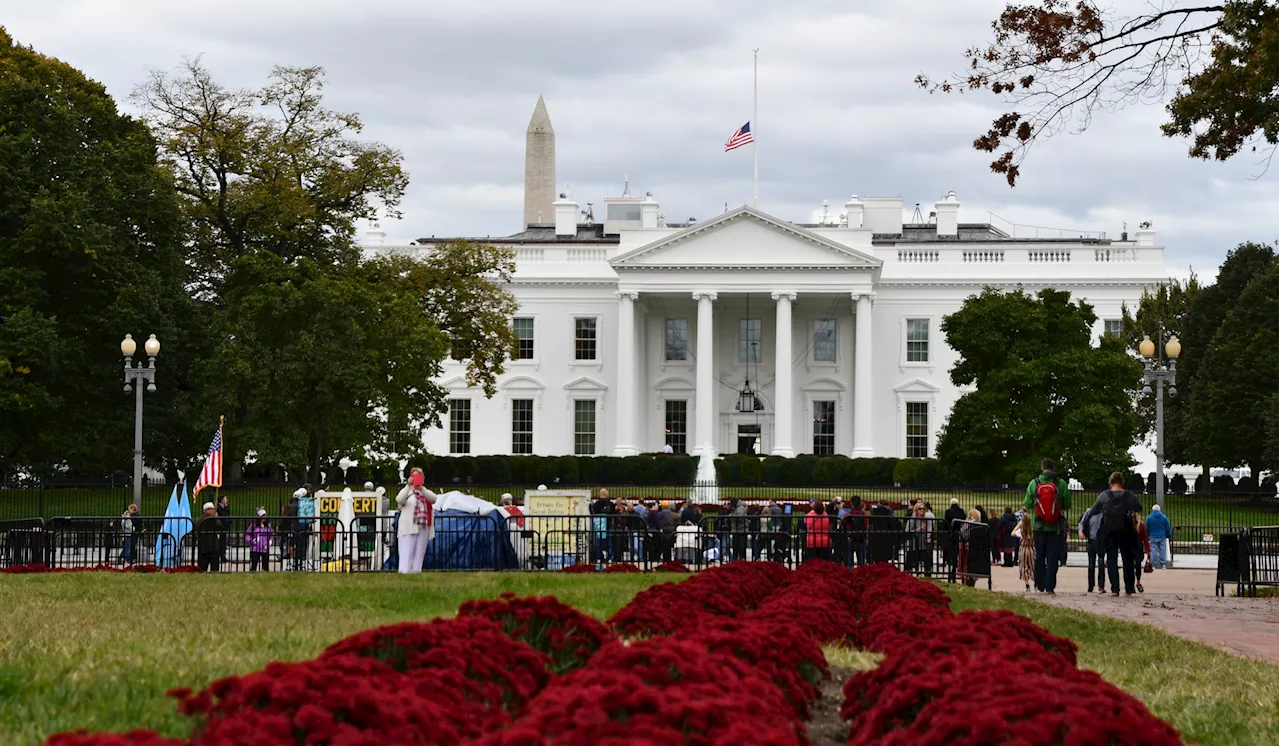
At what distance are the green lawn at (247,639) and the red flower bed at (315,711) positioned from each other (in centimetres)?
94

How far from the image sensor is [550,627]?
27.8ft

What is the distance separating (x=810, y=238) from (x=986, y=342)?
1952cm

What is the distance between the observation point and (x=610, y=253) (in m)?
75.4

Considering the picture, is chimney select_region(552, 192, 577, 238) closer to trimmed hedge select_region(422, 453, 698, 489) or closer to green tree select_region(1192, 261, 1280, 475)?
trimmed hedge select_region(422, 453, 698, 489)

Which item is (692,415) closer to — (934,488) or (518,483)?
(518,483)

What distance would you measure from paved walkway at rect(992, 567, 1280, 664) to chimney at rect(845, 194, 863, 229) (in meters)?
49.5

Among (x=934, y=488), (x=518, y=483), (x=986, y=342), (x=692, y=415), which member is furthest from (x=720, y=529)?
(x=692, y=415)

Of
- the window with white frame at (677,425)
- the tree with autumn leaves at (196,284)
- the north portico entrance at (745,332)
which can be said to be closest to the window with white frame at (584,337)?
the north portico entrance at (745,332)

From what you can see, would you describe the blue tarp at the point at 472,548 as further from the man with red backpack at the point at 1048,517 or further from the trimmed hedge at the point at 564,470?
the trimmed hedge at the point at 564,470

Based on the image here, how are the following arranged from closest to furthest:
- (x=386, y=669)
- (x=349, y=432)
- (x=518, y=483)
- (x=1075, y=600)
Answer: (x=386, y=669)
(x=1075, y=600)
(x=349, y=432)
(x=518, y=483)

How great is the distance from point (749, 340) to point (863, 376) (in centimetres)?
706

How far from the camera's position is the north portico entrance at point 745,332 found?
69.8 meters

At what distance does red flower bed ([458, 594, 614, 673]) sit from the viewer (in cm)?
829

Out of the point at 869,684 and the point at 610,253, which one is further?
the point at 610,253
